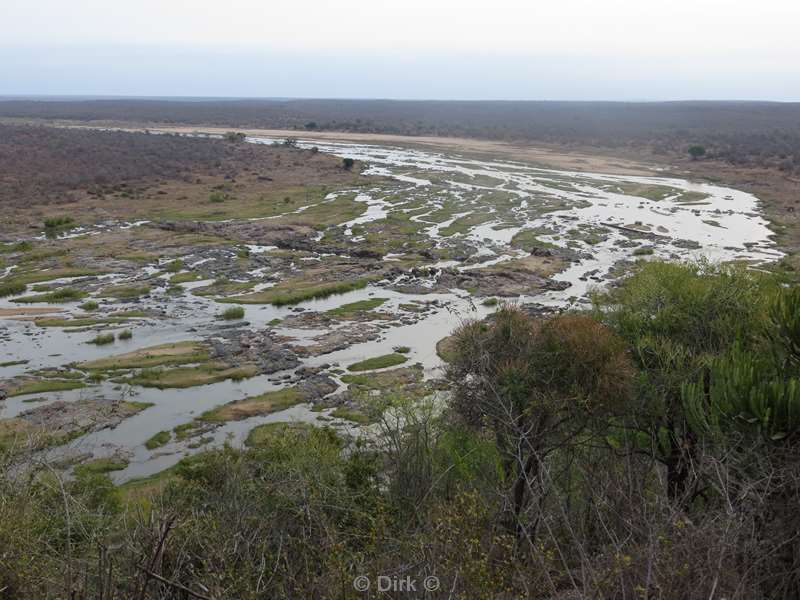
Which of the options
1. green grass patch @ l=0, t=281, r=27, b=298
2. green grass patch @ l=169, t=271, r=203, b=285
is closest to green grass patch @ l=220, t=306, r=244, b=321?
green grass patch @ l=169, t=271, r=203, b=285

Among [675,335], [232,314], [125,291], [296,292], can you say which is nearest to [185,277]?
[125,291]

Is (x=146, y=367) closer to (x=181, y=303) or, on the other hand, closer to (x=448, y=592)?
(x=181, y=303)

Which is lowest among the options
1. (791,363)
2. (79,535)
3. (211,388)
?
(211,388)

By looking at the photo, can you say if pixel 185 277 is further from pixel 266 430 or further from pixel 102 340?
pixel 266 430

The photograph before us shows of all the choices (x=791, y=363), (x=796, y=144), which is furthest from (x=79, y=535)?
(x=796, y=144)

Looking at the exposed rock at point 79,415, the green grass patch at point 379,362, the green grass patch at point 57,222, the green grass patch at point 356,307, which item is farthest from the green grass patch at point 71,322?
the green grass patch at point 57,222

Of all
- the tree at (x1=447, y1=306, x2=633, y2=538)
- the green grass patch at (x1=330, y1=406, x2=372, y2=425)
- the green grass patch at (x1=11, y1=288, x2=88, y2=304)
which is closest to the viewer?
the tree at (x1=447, y1=306, x2=633, y2=538)

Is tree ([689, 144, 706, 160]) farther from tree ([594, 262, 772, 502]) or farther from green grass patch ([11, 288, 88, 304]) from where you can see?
green grass patch ([11, 288, 88, 304])

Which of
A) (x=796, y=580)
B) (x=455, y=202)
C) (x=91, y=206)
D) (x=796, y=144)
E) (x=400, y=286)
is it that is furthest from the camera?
(x=796, y=144)

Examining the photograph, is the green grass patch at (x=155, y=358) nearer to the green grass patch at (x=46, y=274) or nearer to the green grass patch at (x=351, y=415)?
the green grass patch at (x=351, y=415)
